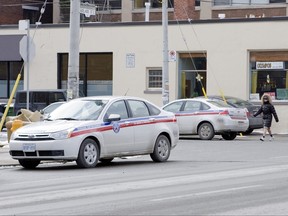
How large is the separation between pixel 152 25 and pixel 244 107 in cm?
853

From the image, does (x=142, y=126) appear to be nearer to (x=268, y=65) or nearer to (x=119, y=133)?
(x=119, y=133)

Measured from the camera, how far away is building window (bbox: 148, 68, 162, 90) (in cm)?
3941

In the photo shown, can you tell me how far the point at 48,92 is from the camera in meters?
35.9

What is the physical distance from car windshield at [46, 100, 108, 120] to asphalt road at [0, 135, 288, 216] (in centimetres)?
114

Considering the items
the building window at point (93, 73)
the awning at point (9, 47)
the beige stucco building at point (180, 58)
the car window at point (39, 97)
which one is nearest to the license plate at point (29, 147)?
the car window at point (39, 97)

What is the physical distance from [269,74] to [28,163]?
2096cm

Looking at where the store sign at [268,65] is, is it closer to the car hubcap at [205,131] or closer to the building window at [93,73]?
the building window at [93,73]

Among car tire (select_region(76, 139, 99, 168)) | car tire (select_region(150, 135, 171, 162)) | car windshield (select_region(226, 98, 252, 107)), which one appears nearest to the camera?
car tire (select_region(76, 139, 99, 168))

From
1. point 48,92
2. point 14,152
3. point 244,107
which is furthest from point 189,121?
point 14,152

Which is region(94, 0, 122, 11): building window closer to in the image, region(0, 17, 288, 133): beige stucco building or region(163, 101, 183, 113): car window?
region(0, 17, 288, 133): beige stucco building

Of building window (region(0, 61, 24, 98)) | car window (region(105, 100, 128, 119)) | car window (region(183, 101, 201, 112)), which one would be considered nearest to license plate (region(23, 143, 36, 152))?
car window (region(105, 100, 128, 119))

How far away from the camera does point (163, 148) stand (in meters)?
19.8

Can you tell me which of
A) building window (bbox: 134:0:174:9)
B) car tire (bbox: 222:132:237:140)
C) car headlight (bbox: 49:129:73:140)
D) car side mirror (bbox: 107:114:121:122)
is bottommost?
car tire (bbox: 222:132:237:140)

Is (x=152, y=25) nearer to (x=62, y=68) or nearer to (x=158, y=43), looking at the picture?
(x=158, y=43)
